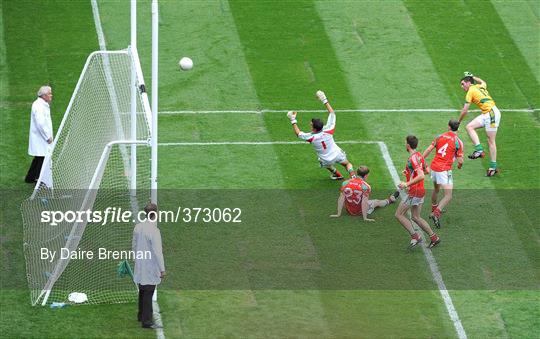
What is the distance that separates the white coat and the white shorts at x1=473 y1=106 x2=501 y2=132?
788cm

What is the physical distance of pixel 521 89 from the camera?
26781 millimetres

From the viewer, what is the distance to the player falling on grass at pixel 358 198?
21562 millimetres

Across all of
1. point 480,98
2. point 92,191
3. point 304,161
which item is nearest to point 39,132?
point 92,191

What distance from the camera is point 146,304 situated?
719 inches

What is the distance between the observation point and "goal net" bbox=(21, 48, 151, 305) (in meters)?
19.5

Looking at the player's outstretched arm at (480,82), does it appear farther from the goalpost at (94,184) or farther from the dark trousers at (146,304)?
the dark trousers at (146,304)

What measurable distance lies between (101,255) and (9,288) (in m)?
1.61

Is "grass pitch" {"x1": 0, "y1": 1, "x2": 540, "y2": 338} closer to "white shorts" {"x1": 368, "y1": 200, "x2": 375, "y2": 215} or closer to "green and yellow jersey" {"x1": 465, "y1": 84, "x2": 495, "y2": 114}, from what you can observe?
"white shorts" {"x1": 368, "y1": 200, "x2": 375, "y2": 215}

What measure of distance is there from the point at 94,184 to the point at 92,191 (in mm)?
211

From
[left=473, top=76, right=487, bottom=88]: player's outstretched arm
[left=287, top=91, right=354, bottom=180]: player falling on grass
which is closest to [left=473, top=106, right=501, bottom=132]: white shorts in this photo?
[left=473, top=76, right=487, bottom=88]: player's outstretched arm

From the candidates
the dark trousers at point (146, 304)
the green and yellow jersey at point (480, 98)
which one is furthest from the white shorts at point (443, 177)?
the dark trousers at point (146, 304)

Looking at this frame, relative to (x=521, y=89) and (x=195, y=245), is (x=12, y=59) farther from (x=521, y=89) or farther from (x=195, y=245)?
(x=521, y=89)

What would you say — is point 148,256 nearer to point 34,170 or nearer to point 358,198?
point 358,198

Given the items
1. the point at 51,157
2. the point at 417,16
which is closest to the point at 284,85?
the point at 417,16
